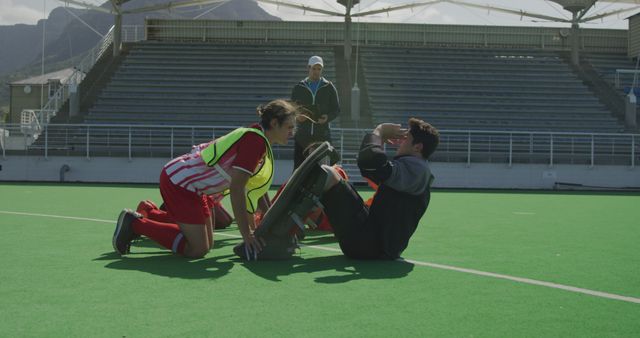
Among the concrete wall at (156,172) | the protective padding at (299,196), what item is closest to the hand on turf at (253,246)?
the protective padding at (299,196)

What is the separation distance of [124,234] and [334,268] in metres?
1.40

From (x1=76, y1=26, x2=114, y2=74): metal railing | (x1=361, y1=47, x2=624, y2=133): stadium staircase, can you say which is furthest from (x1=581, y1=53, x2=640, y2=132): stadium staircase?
(x1=76, y1=26, x2=114, y2=74): metal railing

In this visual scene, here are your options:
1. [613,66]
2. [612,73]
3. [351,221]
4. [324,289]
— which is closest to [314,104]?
[351,221]

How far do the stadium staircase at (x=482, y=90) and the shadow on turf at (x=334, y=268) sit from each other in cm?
1704

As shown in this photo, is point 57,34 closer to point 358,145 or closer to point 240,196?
point 358,145

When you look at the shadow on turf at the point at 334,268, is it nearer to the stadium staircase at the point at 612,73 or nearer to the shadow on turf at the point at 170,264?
the shadow on turf at the point at 170,264

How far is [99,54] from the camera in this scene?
2727cm

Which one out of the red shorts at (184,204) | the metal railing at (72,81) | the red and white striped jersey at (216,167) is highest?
the metal railing at (72,81)

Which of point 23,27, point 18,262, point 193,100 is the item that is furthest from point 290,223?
point 23,27

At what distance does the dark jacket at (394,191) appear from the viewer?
3.89 meters

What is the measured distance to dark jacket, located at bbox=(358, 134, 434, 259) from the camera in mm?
3887

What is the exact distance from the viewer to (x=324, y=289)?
330cm

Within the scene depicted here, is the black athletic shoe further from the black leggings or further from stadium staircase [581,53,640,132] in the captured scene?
stadium staircase [581,53,640,132]

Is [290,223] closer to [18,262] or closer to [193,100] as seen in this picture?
[18,262]
